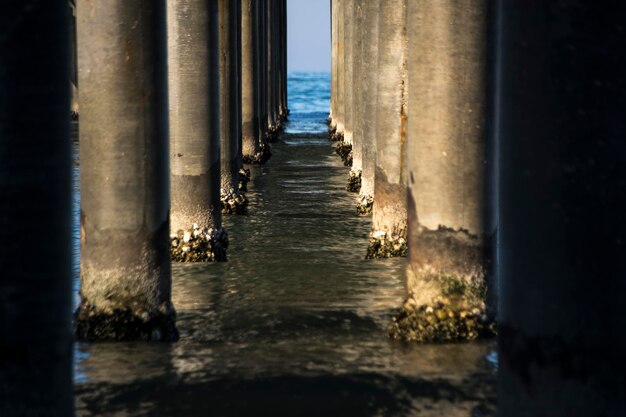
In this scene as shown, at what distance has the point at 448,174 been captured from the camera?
8.80 m

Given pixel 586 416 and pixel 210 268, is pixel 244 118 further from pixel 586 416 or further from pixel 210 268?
pixel 586 416

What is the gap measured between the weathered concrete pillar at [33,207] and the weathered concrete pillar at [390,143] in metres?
8.21

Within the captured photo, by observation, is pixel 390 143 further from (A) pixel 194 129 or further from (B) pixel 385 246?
(A) pixel 194 129

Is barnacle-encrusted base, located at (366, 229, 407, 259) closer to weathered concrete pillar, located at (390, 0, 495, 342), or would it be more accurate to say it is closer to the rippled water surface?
the rippled water surface

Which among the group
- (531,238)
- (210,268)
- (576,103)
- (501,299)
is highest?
(576,103)

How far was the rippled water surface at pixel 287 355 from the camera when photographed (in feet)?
22.9

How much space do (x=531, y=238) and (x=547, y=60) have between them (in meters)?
0.66

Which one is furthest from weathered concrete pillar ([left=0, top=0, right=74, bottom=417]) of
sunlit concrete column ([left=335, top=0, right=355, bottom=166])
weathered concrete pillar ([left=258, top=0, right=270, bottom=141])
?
weathered concrete pillar ([left=258, top=0, right=270, bottom=141])

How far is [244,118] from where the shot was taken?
2414 centimetres

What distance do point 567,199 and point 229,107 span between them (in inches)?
518

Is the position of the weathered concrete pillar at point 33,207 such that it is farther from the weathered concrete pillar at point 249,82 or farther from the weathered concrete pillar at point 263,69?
the weathered concrete pillar at point 263,69

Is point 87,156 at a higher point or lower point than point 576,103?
lower

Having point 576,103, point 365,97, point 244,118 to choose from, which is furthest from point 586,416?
point 244,118

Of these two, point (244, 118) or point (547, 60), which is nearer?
point (547, 60)
